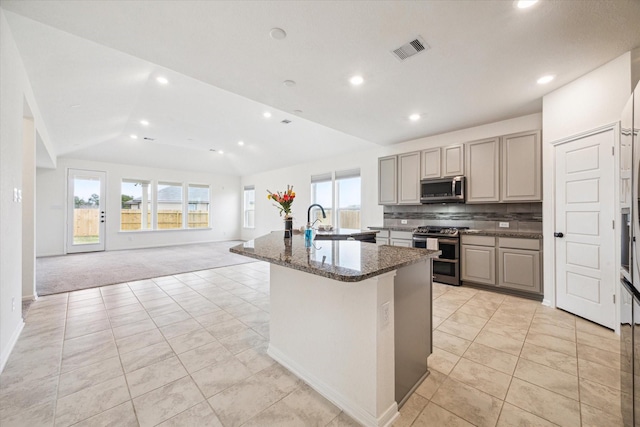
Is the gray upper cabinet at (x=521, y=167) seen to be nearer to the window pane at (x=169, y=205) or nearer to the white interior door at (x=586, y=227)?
the white interior door at (x=586, y=227)

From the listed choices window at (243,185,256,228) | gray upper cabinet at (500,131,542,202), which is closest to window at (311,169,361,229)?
gray upper cabinet at (500,131,542,202)

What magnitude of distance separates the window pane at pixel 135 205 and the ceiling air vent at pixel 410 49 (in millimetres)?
8748

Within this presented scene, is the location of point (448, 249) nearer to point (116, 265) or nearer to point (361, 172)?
point (361, 172)

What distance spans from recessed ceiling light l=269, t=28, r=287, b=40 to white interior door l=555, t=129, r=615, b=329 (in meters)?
3.32

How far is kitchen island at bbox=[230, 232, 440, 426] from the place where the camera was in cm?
141

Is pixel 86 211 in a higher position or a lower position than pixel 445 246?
higher

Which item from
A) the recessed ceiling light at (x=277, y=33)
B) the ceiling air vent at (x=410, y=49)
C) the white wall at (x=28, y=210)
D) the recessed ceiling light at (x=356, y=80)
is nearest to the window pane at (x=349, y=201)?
the recessed ceiling light at (x=356, y=80)

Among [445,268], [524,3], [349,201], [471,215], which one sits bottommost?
[445,268]

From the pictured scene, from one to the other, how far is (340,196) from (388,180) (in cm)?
184

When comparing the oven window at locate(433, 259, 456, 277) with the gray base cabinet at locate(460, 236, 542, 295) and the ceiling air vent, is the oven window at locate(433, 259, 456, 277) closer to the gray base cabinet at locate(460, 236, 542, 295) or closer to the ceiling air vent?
the gray base cabinet at locate(460, 236, 542, 295)

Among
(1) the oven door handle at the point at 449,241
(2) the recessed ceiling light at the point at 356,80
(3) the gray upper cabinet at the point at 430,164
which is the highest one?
(2) the recessed ceiling light at the point at 356,80

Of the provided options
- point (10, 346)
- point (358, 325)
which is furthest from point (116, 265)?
point (358, 325)

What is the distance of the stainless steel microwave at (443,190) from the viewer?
416cm

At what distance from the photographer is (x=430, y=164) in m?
4.61
